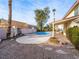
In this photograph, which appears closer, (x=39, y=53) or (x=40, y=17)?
(x=39, y=53)

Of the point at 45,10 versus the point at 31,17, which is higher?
the point at 45,10

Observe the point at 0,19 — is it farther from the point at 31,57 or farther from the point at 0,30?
Answer: the point at 31,57

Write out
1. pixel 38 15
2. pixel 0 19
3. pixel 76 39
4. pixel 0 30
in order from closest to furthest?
pixel 76 39 → pixel 0 30 → pixel 0 19 → pixel 38 15

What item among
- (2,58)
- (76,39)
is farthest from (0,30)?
(76,39)

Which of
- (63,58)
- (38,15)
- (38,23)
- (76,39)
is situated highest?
(38,15)

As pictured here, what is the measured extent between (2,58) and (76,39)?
19.9 feet

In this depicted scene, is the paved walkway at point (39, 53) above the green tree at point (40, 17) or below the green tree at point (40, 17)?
below

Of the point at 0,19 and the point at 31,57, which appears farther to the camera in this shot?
the point at 0,19

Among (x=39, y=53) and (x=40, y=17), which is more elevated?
(x=40, y=17)

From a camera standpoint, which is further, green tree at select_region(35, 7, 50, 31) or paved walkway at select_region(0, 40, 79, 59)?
green tree at select_region(35, 7, 50, 31)

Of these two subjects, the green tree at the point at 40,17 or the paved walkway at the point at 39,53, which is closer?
the paved walkway at the point at 39,53

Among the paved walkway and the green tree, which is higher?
the green tree

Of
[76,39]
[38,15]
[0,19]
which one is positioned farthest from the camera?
[38,15]

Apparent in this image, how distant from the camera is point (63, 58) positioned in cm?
816
